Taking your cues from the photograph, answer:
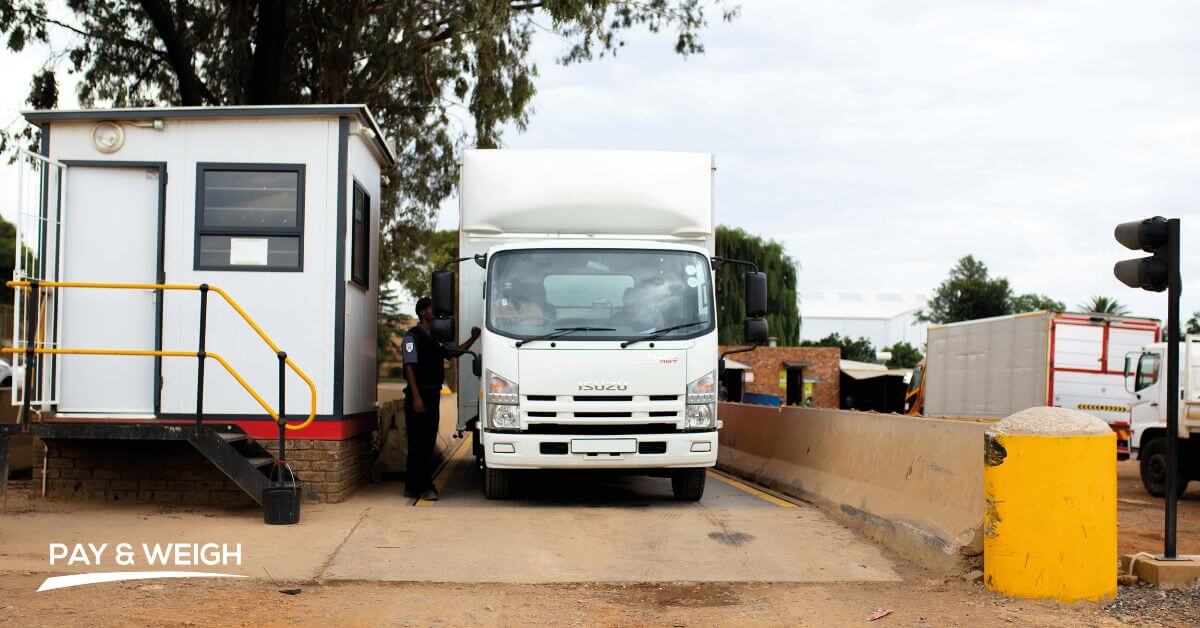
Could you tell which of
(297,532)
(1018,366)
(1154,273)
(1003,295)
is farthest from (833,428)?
(1003,295)

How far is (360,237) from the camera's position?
11648mm

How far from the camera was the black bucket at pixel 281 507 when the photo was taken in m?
9.01

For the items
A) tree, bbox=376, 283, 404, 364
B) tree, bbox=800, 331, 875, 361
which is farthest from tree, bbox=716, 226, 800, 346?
tree, bbox=800, 331, 875, 361

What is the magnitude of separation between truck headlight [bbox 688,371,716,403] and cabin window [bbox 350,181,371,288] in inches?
135

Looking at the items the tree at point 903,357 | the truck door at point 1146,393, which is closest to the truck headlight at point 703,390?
the truck door at point 1146,393

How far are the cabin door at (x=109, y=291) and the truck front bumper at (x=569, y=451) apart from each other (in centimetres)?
319

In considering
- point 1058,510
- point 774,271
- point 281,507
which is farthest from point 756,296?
point 774,271

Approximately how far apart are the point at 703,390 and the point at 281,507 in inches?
147

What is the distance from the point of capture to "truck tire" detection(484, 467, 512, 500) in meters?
10.6

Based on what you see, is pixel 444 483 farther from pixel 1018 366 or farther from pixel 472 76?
pixel 1018 366

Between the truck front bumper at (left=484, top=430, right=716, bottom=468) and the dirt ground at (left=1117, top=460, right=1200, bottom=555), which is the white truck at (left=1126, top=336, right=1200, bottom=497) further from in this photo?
the truck front bumper at (left=484, top=430, right=716, bottom=468)

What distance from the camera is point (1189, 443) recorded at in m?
14.7

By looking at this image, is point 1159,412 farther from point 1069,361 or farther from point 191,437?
point 191,437

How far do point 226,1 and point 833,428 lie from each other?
15.1 meters
